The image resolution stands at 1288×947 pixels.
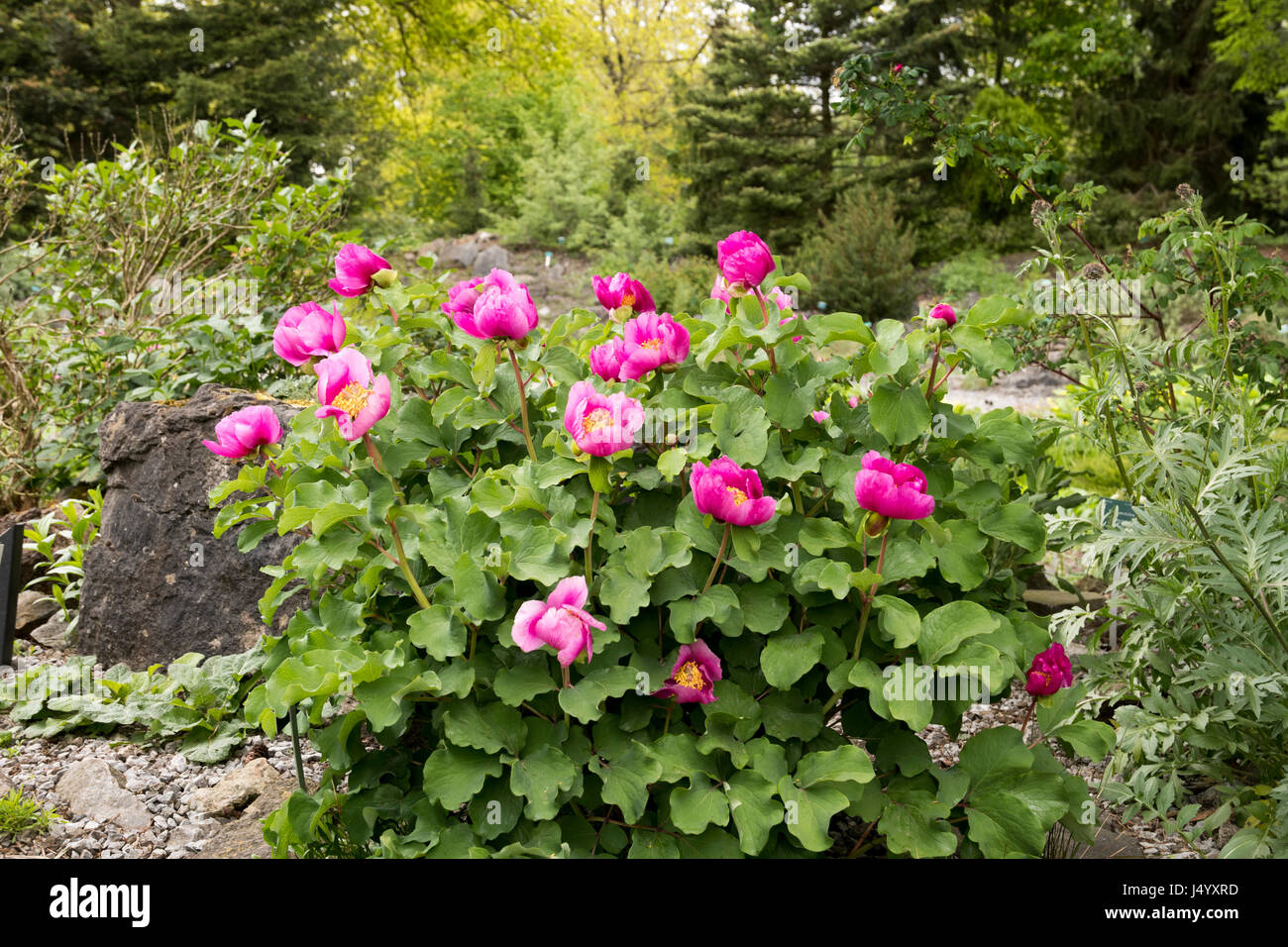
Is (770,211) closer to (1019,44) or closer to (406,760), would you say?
(1019,44)

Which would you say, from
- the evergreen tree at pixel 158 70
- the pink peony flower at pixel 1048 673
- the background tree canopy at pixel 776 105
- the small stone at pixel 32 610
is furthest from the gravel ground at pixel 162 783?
the evergreen tree at pixel 158 70

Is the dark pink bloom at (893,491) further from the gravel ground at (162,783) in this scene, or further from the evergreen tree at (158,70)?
the evergreen tree at (158,70)

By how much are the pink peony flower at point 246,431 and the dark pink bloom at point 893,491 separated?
1036 mm

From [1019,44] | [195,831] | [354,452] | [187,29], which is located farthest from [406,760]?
[1019,44]

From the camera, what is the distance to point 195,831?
7.29 ft

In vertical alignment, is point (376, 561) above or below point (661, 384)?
below

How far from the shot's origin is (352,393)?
1552mm

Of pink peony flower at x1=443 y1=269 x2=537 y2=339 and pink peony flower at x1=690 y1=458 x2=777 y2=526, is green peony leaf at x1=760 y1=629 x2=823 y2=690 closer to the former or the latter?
pink peony flower at x1=690 y1=458 x2=777 y2=526

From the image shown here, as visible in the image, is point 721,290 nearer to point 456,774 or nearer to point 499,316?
point 499,316

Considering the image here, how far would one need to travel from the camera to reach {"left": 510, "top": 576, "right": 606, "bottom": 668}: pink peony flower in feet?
4.57

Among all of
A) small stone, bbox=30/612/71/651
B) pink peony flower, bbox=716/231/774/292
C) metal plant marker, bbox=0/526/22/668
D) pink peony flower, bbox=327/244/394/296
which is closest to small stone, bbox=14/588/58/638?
small stone, bbox=30/612/71/651

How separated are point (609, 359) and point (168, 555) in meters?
2.00

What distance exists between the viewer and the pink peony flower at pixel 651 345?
1627 mm
